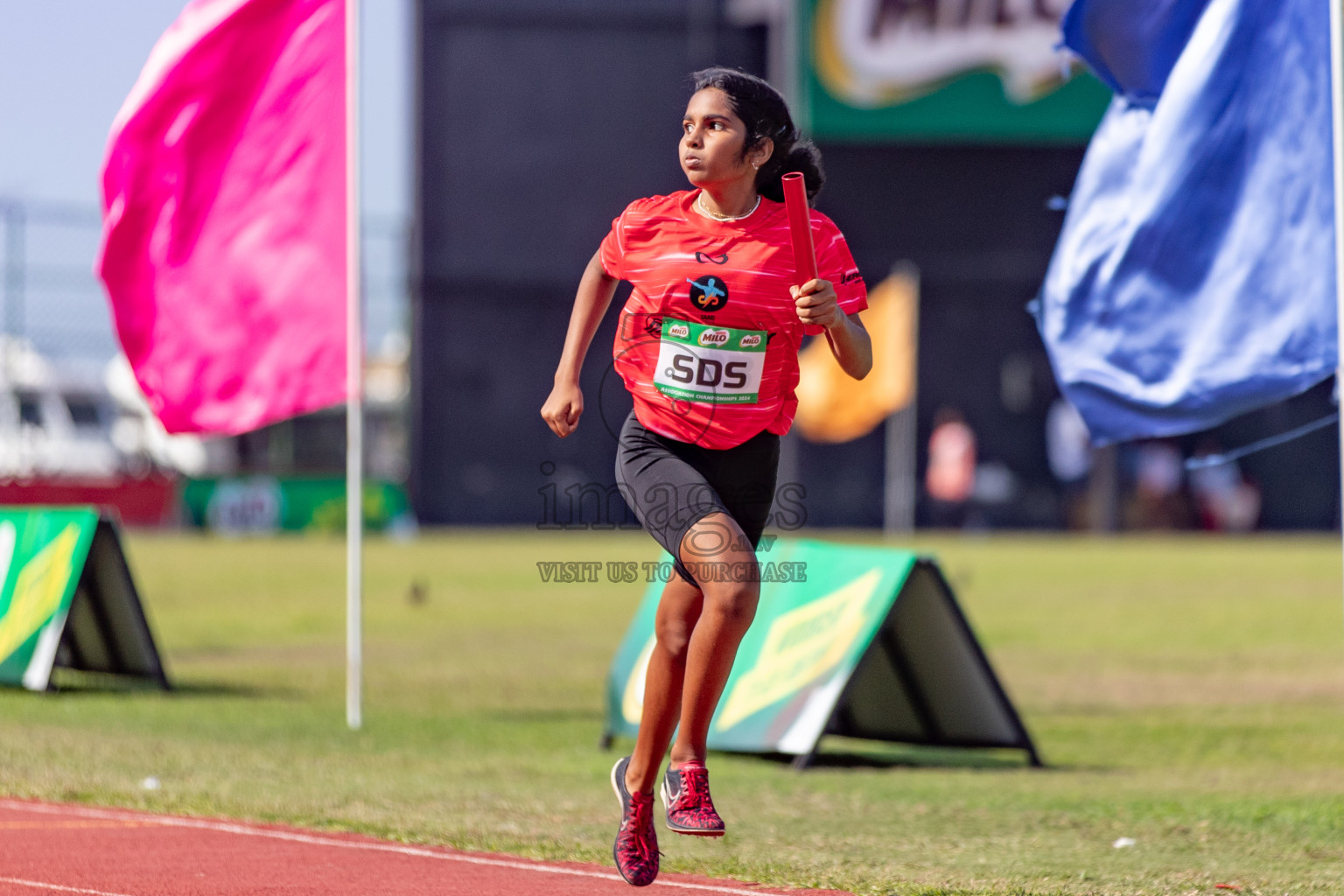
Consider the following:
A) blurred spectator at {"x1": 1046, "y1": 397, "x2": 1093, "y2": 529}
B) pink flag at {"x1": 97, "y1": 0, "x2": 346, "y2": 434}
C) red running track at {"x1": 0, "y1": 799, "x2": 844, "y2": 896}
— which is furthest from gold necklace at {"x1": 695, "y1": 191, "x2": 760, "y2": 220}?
blurred spectator at {"x1": 1046, "y1": 397, "x2": 1093, "y2": 529}

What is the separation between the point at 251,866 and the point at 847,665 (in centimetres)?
329

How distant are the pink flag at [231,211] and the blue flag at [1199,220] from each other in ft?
14.1

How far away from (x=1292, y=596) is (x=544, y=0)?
21905 mm

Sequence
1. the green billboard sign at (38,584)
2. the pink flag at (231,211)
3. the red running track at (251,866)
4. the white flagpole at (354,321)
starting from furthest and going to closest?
the green billboard sign at (38,584) → the pink flag at (231,211) → the white flagpole at (354,321) → the red running track at (251,866)

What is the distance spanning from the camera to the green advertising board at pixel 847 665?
27.2 ft

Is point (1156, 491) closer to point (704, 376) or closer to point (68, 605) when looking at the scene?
point (68, 605)

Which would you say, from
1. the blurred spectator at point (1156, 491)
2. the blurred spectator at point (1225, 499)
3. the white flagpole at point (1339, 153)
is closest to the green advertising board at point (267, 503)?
the blurred spectator at point (1156, 491)

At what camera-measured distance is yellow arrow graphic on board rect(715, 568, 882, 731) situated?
8.33m

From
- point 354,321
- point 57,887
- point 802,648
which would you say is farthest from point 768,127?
point 354,321

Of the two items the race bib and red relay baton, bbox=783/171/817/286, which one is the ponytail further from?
the race bib

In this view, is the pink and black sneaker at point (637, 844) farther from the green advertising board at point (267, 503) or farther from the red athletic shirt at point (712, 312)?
the green advertising board at point (267, 503)

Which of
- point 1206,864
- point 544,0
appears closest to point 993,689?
point 1206,864

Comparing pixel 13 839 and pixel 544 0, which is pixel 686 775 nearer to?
pixel 13 839

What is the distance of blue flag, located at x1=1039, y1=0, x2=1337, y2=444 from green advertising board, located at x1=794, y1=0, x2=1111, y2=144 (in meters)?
26.8
